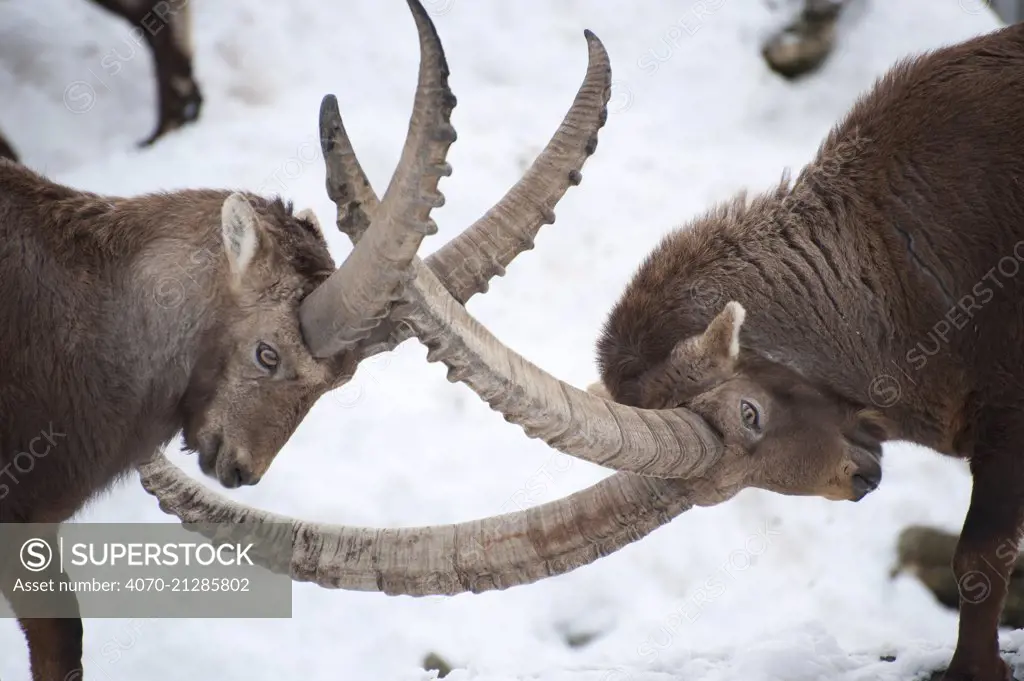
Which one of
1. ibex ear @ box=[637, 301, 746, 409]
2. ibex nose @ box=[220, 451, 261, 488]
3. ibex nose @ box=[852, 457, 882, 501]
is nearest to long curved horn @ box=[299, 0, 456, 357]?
ibex nose @ box=[220, 451, 261, 488]

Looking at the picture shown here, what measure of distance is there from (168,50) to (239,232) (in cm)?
666

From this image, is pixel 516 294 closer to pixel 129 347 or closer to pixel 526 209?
pixel 526 209

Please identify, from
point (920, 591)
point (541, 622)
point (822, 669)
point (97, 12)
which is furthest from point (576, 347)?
point (97, 12)

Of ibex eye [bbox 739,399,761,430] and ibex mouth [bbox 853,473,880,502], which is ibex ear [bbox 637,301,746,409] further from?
ibex mouth [bbox 853,473,880,502]

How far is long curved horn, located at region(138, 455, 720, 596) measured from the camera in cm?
503

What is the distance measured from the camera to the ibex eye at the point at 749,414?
199 inches

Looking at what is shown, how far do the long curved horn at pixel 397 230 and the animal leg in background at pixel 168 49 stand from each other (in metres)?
6.56

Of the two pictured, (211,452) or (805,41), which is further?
(805,41)

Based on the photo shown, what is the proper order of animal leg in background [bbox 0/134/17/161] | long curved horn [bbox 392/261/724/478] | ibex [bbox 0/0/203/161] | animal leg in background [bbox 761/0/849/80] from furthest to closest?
animal leg in background [bbox 761/0/849/80]
ibex [bbox 0/0/203/161]
animal leg in background [bbox 0/134/17/161]
long curved horn [bbox 392/261/724/478]

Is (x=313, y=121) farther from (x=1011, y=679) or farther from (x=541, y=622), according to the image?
(x=1011, y=679)

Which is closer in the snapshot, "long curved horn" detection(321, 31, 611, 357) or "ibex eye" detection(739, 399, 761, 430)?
"long curved horn" detection(321, 31, 611, 357)

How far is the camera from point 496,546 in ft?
16.6

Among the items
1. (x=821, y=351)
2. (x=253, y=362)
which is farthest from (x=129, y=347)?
(x=821, y=351)

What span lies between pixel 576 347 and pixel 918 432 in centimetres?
400
